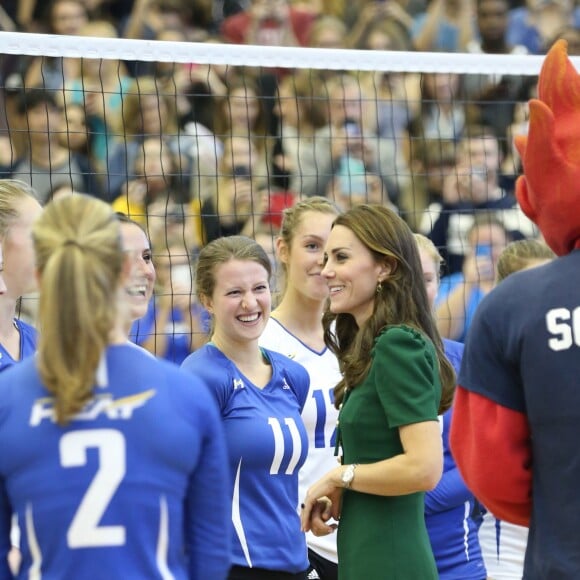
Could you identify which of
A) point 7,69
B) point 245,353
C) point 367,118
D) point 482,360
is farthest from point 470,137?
point 482,360

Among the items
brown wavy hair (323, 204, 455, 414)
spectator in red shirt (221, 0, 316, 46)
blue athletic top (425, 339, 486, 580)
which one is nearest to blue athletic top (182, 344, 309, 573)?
brown wavy hair (323, 204, 455, 414)

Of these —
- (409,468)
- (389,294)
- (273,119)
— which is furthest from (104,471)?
(273,119)

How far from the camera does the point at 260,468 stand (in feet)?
12.9

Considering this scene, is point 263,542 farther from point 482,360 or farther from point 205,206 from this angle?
point 205,206

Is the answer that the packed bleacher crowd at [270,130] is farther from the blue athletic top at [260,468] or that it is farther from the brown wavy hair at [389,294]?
the brown wavy hair at [389,294]

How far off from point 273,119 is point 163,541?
729cm

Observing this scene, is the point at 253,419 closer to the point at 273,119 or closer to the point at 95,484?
the point at 95,484

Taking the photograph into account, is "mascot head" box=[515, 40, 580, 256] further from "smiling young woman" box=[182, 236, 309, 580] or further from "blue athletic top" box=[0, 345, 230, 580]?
"smiling young woman" box=[182, 236, 309, 580]

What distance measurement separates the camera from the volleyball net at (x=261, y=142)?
7457mm

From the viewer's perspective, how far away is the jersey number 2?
250cm

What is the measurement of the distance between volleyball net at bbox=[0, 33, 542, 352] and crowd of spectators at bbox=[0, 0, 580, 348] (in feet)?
0.06

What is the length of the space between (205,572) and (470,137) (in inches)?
270

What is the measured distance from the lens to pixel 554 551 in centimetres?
290

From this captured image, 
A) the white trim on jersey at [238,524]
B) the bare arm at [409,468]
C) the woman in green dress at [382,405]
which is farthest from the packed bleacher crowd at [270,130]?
the bare arm at [409,468]
